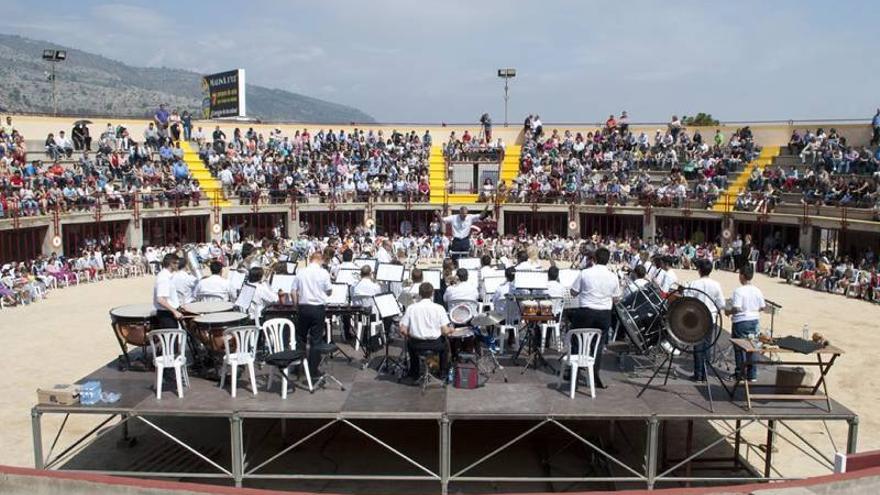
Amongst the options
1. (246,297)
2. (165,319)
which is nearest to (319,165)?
(246,297)

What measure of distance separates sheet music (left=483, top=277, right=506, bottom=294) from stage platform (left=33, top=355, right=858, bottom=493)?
200 cm

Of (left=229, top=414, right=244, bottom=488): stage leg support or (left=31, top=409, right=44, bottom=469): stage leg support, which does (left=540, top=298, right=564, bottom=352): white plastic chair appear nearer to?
(left=229, top=414, right=244, bottom=488): stage leg support

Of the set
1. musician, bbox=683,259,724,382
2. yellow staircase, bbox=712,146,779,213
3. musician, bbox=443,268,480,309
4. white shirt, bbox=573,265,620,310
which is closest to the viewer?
white shirt, bbox=573,265,620,310

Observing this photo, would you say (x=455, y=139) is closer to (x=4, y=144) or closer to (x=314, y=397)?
(x=4, y=144)

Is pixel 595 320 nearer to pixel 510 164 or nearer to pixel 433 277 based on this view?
pixel 433 277

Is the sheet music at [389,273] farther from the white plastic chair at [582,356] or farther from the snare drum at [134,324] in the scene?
the white plastic chair at [582,356]

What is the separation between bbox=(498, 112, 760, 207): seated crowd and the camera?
113ft

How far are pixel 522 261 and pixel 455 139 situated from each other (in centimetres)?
2748

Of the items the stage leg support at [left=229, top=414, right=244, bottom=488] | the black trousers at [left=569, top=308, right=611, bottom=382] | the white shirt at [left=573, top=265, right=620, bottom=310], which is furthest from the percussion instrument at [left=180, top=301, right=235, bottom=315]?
the white shirt at [left=573, top=265, right=620, bottom=310]

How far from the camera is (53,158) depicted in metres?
31.5

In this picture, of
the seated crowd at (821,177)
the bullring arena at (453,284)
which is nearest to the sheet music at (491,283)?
the bullring arena at (453,284)

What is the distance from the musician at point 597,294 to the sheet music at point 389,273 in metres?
4.68

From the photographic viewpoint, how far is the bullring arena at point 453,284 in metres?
10.2

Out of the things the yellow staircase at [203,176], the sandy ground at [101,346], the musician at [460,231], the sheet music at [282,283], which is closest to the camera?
the sandy ground at [101,346]
